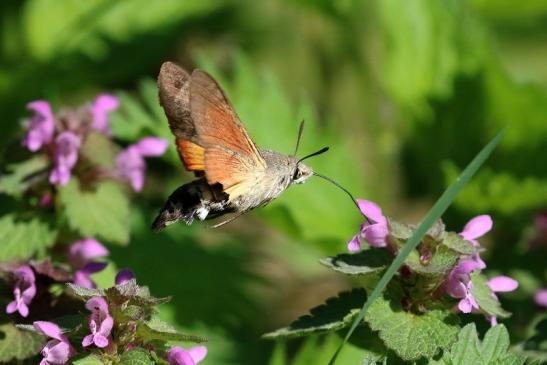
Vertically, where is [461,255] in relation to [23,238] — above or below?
above

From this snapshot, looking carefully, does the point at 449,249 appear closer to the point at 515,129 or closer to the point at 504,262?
the point at 504,262

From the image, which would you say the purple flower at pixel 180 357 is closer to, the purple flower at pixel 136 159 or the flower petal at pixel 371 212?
the flower petal at pixel 371 212

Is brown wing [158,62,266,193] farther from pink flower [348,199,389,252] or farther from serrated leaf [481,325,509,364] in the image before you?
serrated leaf [481,325,509,364]

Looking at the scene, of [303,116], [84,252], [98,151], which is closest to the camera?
[84,252]

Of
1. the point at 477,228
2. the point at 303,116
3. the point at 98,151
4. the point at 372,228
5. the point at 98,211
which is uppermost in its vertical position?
the point at 303,116

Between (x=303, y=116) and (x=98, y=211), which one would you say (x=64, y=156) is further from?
(x=303, y=116)

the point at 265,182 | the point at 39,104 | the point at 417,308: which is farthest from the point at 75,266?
the point at 417,308

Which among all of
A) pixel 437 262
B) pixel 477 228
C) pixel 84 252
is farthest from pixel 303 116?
pixel 437 262

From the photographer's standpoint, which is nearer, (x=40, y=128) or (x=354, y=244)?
(x=354, y=244)
